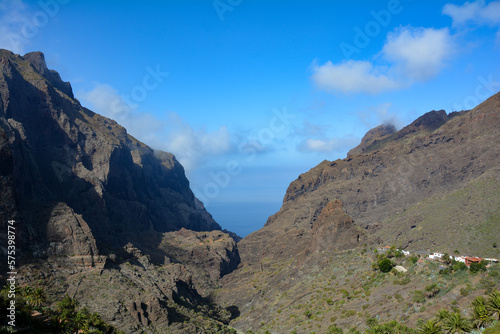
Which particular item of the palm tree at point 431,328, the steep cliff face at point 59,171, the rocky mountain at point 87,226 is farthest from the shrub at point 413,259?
the steep cliff face at point 59,171

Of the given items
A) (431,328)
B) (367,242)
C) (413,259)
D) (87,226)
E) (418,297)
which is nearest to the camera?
(431,328)

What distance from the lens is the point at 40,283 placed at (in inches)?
2879

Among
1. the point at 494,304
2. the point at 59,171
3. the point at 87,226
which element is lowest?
the point at 494,304

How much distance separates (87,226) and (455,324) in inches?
3087

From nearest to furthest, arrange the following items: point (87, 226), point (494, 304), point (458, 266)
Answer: point (494, 304), point (458, 266), point (87, 226)

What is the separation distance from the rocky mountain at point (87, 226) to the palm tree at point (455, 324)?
53.9 meters

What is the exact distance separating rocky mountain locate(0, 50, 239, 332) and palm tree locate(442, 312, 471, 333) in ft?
177

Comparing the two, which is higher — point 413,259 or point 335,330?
point 413,259

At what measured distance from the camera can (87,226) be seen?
3573 inches

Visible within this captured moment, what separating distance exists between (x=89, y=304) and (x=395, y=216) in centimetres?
15015

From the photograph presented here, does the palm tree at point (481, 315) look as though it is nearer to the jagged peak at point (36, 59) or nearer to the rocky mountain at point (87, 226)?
the rocky mountain at point (87, 226)

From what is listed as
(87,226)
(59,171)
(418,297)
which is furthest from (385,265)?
(59,171)

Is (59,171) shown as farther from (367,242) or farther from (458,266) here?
(458,266)

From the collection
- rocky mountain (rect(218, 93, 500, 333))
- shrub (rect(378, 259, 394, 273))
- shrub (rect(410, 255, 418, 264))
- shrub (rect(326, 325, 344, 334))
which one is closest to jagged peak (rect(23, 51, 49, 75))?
rocky mountain (rect(218, 93, 500, 333))
